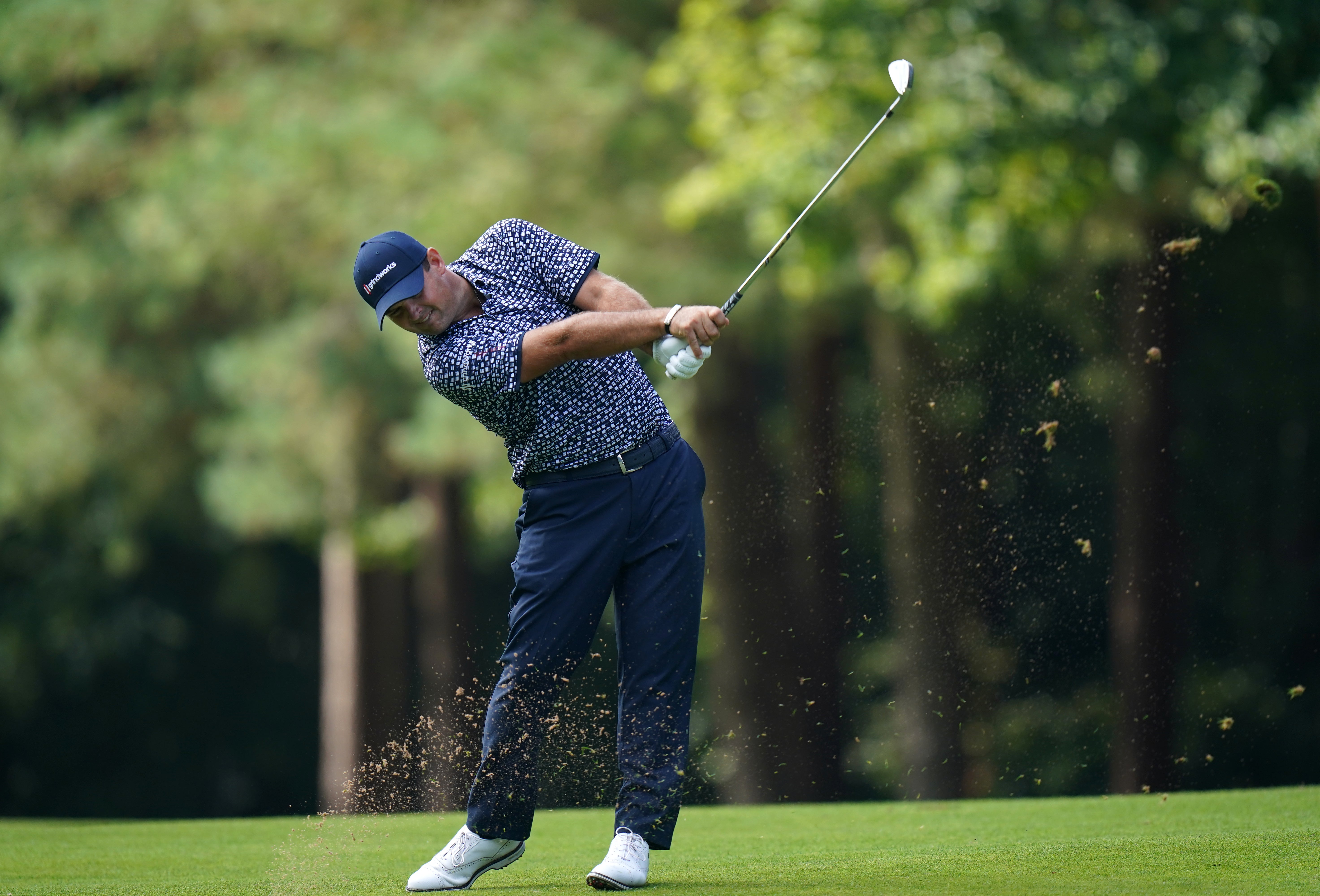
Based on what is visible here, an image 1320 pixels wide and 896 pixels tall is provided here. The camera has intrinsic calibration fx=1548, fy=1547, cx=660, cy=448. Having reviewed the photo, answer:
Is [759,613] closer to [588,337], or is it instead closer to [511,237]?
[511,237]

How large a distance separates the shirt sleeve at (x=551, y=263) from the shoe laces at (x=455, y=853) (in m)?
1.45

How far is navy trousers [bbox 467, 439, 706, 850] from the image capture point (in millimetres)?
4059

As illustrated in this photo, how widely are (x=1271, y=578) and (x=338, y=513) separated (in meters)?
8.17

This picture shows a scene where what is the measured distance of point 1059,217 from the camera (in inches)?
383

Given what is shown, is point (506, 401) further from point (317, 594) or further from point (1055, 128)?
point (317, 594)

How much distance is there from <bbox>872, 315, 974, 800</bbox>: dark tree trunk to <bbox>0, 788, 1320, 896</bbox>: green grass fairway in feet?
16.8

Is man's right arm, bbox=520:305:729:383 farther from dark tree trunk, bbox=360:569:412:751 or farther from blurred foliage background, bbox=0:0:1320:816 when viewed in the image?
dark tree trunk, bbox=360:569:412:751

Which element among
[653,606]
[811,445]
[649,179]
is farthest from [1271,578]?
[653,606]

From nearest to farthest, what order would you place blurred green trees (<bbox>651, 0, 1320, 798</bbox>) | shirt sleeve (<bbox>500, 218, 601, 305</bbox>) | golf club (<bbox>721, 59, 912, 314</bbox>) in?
shirt sleeve (<bbox>500, 218, 601, 305</bbox>), golf club (<bbox>721, 59, 912, 314</bbox>), blurred green trees (<bbox>651, 0, 1320, 798</bbox>)

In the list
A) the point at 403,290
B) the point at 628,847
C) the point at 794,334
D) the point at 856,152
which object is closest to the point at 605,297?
the point at 403,290

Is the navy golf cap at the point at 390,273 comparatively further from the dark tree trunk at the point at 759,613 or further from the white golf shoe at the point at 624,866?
the dark tree trunk at the point at 759,613

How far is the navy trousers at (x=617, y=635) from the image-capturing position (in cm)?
406

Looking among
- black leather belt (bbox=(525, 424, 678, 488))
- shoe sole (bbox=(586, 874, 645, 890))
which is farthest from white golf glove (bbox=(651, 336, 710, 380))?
shoe sole (bbox=(586, 874, 645, 890))

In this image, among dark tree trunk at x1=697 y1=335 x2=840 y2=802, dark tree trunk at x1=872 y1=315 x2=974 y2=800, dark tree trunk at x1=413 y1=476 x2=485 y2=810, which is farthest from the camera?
dark tree trunk at x1=413 y1=476 x2=485 y2=810
